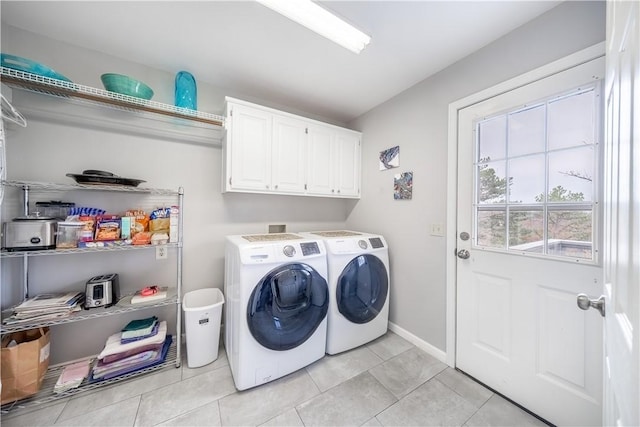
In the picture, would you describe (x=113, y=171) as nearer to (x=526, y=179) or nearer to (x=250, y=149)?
(x=250, y=149)

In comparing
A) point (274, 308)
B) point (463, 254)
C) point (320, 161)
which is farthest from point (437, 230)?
point (274, 308)

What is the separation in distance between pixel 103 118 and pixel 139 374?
1929mm

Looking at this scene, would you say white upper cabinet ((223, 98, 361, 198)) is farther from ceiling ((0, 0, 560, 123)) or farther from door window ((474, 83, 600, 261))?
door window ((474, 83, 600, 261))

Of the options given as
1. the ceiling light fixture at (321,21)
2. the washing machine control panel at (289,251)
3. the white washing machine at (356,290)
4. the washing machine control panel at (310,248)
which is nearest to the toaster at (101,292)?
the washing machine control panel at (289,251)

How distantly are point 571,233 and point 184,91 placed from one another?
109 inches

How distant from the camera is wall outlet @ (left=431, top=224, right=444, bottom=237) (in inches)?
71.2

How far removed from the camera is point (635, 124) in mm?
455

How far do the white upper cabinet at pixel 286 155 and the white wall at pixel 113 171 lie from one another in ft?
1.14

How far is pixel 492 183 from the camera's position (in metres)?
1.54

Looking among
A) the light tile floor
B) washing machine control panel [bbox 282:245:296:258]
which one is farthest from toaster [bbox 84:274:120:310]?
washing machine control panel [bbox 282:245:296:258]

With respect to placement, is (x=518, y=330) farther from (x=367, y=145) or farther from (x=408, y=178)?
(x=367, y=145)

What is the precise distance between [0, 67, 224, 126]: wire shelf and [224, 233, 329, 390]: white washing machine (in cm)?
112

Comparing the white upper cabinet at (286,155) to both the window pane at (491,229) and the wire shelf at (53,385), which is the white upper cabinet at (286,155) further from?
the wire shelf at (53,385)

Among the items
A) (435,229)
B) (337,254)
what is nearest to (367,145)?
(435,229)
